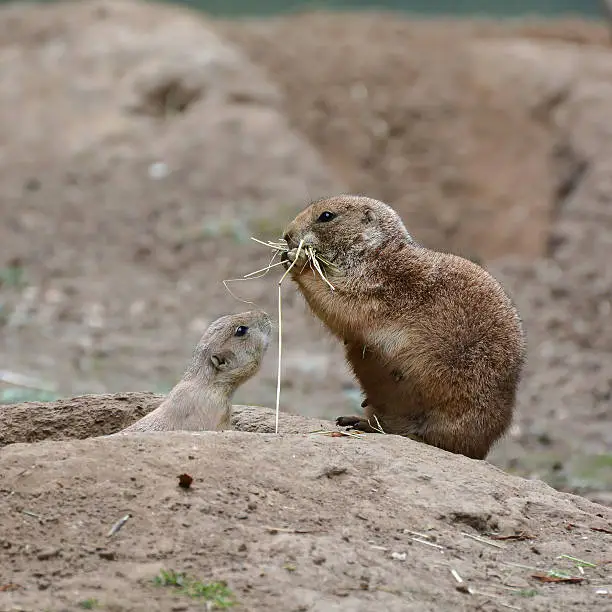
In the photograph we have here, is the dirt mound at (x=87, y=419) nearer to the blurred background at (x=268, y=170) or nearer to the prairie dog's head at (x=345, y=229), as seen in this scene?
the prairie dog's head at (x=345, y=229)

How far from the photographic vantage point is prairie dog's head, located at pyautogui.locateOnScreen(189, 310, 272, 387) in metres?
6.36

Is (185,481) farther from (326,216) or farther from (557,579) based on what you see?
(326,216)

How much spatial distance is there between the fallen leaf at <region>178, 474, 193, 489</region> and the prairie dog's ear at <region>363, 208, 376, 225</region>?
2099 mm

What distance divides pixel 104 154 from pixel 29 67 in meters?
2.26

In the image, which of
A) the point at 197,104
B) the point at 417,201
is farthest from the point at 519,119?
the point at 197,104

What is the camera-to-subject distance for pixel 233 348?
643cm

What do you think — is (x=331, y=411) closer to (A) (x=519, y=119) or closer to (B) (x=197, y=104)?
(B) (x=197, y=104)

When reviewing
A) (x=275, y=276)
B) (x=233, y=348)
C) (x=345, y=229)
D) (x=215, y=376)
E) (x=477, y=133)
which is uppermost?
(x=345, y=229)

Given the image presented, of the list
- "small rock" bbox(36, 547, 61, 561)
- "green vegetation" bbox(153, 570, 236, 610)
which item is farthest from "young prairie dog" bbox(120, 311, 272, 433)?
"green vegetation" bbox(153, 570, 236, 610)

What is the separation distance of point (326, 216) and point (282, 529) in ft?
7.28

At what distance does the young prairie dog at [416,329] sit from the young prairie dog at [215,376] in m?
0.55

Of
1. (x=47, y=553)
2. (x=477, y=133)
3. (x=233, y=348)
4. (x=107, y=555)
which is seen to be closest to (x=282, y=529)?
(x=107, y=555)

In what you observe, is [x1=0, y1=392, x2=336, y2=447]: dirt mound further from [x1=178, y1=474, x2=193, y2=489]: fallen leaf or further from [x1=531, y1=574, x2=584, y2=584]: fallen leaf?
[x1=531, y1=574, x2=584, y2=584]: fallen leaf

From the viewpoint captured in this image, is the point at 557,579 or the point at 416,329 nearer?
the point at 557,579
